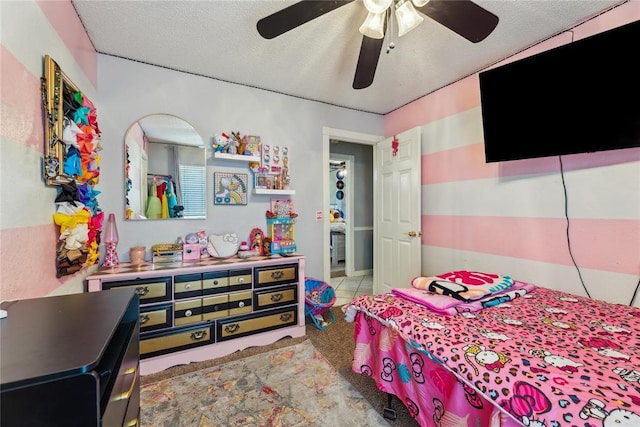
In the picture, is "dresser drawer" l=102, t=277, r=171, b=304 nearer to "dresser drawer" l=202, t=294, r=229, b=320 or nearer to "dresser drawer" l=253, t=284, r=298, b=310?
"dresser drawer" l=202, t=294, r=229, b=320

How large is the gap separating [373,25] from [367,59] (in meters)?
0.24

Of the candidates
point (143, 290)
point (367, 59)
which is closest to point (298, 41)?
point (367, 59)

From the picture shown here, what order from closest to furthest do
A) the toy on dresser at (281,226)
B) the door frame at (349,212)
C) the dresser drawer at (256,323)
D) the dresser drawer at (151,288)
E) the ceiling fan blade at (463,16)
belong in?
1. the ceiling fan blade at (463,16)
2. the dresser drawer at (151,288)
3. the dresser drawer at (256,323)
4. the toy on dresser at (281,226)
5. the door frame at (349,212)

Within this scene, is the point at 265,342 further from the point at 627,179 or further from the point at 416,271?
the point at 627,179

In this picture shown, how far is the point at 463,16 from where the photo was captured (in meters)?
1.34

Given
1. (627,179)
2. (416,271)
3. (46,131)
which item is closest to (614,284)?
(627,179)

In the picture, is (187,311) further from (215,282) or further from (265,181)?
(265,181)

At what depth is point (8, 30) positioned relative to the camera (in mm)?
1027

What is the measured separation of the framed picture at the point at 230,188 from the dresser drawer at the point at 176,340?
1143 mm

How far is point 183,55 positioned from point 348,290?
3.51 meters

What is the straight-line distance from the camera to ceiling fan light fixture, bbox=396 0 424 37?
141cm

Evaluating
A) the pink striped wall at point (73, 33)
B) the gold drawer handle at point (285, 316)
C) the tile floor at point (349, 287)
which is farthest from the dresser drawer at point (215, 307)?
the pink striped wall at point (73, 33)

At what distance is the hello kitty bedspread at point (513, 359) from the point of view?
31.8 inches

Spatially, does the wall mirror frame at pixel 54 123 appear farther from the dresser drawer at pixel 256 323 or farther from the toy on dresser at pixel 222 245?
the dresser drawer at pixel 256 323
